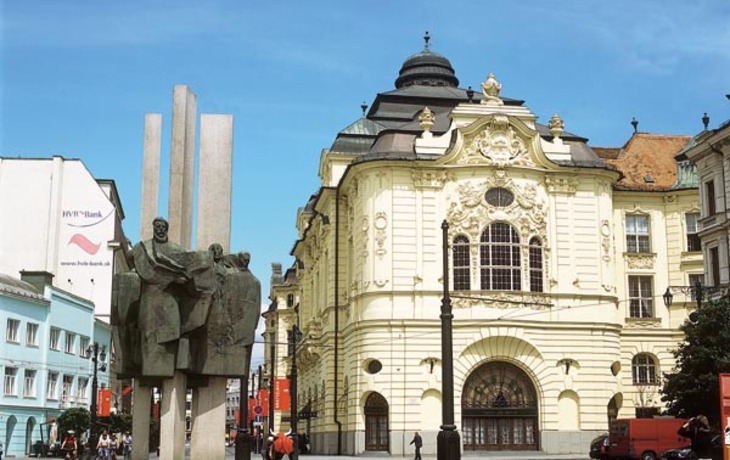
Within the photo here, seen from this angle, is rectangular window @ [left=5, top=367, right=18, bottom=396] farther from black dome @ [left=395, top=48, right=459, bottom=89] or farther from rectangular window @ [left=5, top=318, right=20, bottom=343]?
black dome @ [left=395, top=48, right=459, bottom=89]

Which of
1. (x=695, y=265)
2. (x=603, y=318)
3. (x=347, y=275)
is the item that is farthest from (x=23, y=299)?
(x=695, y=265)

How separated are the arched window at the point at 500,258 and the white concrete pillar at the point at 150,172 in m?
31.6

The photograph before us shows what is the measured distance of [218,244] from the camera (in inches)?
818

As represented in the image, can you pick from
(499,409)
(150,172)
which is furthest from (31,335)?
(150,172)

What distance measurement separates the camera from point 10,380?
58562mm

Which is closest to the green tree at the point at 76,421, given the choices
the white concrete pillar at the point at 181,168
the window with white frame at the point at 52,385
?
the window with white frame at the point at 52,385

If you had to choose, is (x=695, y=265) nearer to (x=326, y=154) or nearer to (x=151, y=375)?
(x=326, y=154)

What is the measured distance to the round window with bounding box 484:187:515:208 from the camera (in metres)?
52.4

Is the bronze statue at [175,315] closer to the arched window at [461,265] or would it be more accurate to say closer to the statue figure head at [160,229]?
the statue figure head at [160,229]

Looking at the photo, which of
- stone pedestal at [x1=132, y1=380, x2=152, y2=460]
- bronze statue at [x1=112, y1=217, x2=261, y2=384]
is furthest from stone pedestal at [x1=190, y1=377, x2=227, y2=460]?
stone pedestal at [x1=132, y1=380, x2=152, y2=460]

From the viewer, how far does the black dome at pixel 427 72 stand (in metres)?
66.7

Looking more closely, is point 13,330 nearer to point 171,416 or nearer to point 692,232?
point 692,232

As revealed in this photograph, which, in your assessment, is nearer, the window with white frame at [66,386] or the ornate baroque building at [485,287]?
the ornate baroque building at [485,287]

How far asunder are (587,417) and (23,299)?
31.0 meters
